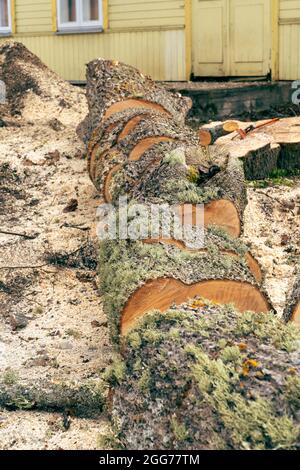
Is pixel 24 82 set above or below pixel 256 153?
above

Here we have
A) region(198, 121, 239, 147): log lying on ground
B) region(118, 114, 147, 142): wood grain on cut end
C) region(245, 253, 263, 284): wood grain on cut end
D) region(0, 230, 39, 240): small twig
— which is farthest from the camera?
region(198, 121, 239, 147): log lying on ground

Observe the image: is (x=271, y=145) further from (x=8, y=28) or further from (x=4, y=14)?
(x=4, y=14)

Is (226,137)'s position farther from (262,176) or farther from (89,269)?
(89,269)

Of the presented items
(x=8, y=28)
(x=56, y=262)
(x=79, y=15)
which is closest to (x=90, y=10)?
(x=79, y=15)

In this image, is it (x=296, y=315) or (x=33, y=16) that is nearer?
(x=296, y=315)

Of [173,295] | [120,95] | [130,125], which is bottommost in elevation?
[173,295]

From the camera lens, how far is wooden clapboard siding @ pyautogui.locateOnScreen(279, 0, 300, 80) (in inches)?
500

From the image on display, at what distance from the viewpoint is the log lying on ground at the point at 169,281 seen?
5.26 meters

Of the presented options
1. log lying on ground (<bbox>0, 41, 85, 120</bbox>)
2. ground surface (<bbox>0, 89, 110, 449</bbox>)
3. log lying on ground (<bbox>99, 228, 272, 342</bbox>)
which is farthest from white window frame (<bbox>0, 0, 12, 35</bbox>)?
log lying on ground (<bbox>99, 228, 272, 342</bbox>)

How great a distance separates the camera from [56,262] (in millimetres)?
8008

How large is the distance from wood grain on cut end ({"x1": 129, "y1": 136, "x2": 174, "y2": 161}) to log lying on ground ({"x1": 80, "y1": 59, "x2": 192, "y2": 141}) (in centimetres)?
139

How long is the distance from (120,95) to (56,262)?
2970 millimetres

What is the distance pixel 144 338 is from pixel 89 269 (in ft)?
10.5

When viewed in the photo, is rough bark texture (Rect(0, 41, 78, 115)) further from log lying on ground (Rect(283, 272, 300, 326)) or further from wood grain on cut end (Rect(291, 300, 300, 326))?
wood grain on cut end (Rect(291, 300, 300, 326))
